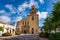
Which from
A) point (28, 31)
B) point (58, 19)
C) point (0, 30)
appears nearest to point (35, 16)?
point (28, 31)

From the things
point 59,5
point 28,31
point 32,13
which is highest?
point 32,13

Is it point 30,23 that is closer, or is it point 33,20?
point 30,23

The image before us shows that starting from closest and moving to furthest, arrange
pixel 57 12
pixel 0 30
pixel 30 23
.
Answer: pixel 57 12 → pixel 0 30 → pixel 30 23

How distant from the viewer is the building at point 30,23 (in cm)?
4122

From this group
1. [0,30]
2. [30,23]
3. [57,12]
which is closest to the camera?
[57,12]

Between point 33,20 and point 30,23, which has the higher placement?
point 33,20

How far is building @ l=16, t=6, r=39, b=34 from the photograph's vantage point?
135 ft

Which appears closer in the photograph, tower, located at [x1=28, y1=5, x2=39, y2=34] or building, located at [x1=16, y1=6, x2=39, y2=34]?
tower, located at [x1=28, y1=5, x2=39, y2=34]

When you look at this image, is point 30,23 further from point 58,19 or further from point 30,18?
point 58,19

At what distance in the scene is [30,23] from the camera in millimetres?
42062

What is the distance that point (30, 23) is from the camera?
42.1m

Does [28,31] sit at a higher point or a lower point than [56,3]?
lower

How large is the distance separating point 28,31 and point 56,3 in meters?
31.0

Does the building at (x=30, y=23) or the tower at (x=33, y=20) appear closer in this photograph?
the tower at (x=33, y=20)
